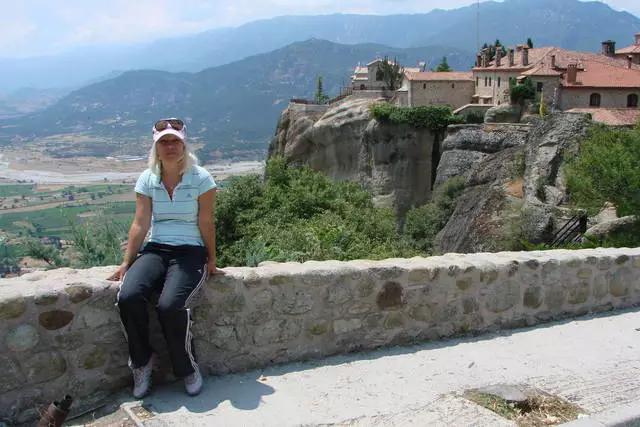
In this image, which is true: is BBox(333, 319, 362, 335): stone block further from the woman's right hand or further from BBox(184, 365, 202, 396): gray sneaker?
the woman's right hand

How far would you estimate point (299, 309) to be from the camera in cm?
506

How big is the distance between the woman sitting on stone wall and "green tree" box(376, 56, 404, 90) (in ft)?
197

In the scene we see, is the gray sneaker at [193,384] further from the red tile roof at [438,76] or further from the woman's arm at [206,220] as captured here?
the red tile roof at [438,76]

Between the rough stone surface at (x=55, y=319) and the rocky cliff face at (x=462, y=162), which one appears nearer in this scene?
the rough stone surface at (x=55, y=319)

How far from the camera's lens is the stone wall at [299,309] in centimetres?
415

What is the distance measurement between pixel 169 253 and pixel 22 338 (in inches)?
46.0

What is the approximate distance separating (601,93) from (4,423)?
4628cm

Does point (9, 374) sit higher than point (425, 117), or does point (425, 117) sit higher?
point (425, 117)

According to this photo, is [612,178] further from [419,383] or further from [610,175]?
[419,383]

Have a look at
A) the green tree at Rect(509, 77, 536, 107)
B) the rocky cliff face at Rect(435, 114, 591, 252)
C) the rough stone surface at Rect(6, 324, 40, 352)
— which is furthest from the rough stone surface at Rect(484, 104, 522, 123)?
the rough stone surface at Rect(6, 324, 40, 352)

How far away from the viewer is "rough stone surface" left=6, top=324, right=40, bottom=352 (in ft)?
13.3

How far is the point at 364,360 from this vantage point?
525 centimetres

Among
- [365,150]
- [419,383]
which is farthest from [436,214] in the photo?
[419,383]

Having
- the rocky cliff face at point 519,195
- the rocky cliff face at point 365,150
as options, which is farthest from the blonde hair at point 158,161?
the rocky cliff face at point 365,150
